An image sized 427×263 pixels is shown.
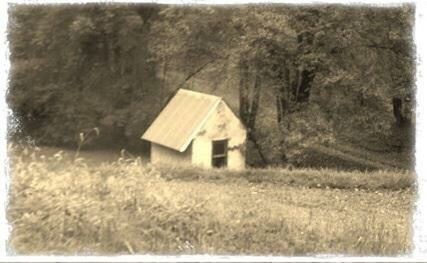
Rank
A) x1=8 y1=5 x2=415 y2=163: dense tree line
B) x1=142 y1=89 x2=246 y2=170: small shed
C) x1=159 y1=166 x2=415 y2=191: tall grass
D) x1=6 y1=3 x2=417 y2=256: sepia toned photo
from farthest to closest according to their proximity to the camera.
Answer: x1=159 y1=166 x2=415 y2=191: tall grass < x1=142 y1=89 x2=246 y2=170: small shed < x1=8 y1=5 x2=415 y2=163: dense tree line < x1=6 y1=3 x2=417 y2=256: sepia toned photo

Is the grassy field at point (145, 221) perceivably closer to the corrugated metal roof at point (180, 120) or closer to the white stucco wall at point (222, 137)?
the corrugated metal roof at point (180, 120)

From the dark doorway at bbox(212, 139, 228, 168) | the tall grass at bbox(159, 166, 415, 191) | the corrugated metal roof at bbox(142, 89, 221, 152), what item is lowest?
the tall grass at bbox(159, 166, 415, 191)

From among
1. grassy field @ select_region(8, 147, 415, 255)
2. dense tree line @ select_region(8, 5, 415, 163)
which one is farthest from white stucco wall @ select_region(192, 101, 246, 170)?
grassy field @ select_region(8, 147, 415, 255)

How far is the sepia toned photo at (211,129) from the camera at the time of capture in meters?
4.21

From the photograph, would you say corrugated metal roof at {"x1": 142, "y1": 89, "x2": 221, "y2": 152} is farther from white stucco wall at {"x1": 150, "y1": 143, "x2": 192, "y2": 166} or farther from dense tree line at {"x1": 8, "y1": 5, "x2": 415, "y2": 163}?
dense tree line at {"x1": 8, "y1": 5, "x2": 415, "y2": 163}

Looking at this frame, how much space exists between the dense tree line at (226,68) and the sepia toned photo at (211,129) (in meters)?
0.03

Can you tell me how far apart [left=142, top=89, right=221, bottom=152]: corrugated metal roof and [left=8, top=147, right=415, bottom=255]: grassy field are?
1.52 meters

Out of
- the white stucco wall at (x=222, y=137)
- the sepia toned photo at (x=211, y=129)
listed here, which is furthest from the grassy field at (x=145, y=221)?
the white stucco wall at (x=222, y=137)

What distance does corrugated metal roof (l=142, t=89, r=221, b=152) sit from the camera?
688 centimetres

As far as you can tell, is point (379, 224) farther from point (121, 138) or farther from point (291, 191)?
point (121, 138)

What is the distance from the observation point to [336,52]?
8.55m

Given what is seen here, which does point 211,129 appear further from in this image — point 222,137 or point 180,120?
point 180,120

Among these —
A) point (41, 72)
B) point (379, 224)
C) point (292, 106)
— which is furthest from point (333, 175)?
point (41, 72)

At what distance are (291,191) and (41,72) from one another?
3.51 meters
